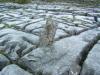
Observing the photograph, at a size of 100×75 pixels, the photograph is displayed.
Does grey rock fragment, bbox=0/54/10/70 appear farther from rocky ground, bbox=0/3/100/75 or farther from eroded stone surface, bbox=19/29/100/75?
eroded stone surface, bbox=19/29/100/75

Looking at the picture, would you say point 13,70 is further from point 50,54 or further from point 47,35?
point 47,35

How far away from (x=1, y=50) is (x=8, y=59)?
30 cm

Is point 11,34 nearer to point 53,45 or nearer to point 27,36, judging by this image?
point 27,36

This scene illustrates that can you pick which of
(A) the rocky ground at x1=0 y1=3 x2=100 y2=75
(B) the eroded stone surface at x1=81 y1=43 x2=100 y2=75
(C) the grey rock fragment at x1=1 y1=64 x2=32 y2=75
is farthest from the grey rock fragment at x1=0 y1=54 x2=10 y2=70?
(B) the eroded stone surface at x1=81 y1=43 x2=100 y2=75

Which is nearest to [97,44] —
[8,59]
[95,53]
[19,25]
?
[95,53]

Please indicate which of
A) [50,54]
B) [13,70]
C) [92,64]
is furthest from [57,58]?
[13,70]

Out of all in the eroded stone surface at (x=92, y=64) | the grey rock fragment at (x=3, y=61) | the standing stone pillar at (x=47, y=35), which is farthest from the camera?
the standing stone pillar at (x=47, y=35)

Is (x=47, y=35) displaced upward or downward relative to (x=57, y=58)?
upward

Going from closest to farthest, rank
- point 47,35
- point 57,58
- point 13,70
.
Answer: point 13,70 → point 57,58 → point 47,35

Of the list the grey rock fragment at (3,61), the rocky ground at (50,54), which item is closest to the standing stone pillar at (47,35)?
the rocky ground at (50,54)

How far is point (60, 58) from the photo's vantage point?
7.92 feet

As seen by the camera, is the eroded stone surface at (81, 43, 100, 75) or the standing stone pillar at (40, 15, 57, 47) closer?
the eroded stone surface at (81, 43, 100, 75)

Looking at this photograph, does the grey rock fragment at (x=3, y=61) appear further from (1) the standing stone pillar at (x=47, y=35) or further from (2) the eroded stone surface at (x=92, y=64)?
(2) the eroded stone surface at (x=92, y=64)

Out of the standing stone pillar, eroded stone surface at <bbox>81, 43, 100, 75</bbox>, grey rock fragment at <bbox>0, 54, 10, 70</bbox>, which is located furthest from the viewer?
the standing stone pillar
